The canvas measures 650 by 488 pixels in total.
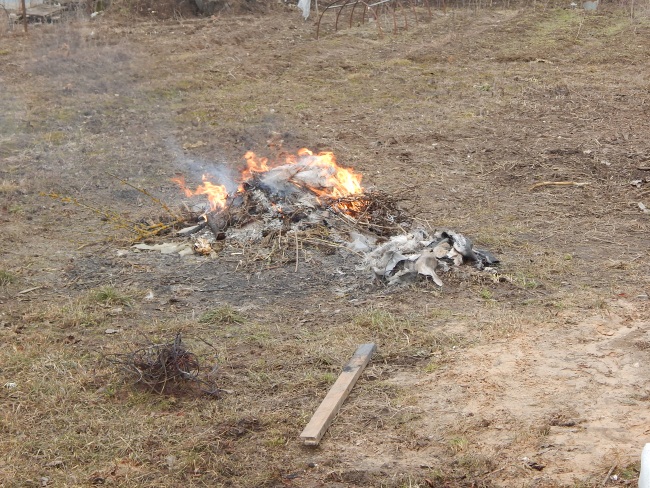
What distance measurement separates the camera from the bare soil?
4.95 meters

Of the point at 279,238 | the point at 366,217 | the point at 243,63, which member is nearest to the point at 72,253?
the point at 279,238

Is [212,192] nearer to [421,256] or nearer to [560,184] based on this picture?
[421,256]

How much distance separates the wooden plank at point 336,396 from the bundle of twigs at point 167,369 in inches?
31.1

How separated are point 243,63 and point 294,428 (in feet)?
37.4

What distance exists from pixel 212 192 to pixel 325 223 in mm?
1495

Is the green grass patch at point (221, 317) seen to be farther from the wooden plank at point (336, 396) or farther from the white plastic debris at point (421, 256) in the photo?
the white plastic debris at point (421, 256)

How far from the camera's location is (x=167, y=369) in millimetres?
5688

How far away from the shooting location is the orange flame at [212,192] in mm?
8484

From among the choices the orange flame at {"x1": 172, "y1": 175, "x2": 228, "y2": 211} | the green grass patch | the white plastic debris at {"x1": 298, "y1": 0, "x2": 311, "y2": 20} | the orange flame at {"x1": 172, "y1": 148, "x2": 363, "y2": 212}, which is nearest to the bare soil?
the green grass patch

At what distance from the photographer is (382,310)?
6.72 m

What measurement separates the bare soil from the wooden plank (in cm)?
7

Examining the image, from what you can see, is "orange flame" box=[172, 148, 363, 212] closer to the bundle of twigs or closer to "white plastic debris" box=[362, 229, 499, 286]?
"white plastic debris" box=[362, 229, 499, 286]

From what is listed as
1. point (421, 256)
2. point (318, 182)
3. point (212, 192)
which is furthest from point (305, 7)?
point (421, 256)

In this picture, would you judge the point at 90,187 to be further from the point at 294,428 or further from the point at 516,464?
the point at 516,464
